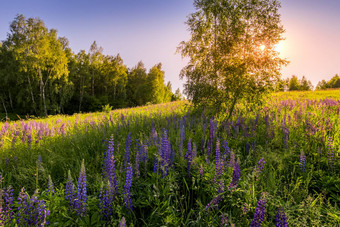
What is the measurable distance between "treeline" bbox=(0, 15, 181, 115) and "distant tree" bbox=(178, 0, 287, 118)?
21714 mm

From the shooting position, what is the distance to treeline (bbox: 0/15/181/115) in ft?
86.7

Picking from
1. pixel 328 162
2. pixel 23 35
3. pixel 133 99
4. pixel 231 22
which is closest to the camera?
pixel 328 162

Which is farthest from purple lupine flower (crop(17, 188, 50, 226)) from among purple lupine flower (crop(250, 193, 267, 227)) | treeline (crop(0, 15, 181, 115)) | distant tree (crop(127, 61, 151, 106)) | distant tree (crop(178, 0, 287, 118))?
distant tree (crop(127, 61, 151, 106))

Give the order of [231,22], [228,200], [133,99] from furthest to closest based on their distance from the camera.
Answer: [133,99] → [231,22] → [228,200]

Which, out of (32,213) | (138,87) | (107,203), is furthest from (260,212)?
(138,87)

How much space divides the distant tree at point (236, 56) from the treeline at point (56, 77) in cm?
2171

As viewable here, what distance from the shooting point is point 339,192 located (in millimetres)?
2729

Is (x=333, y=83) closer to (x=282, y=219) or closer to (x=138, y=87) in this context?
(x=138, y=87)

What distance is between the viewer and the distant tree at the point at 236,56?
20.8 ft

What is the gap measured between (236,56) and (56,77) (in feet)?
114

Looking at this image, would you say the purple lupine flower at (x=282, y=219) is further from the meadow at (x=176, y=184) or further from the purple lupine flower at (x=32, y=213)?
the purple lupine flower at (x=32, y=213)

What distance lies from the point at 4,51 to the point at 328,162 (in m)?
46.0

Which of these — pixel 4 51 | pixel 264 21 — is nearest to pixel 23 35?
pixel 4 51

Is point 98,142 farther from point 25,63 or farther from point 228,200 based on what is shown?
point 25,63
